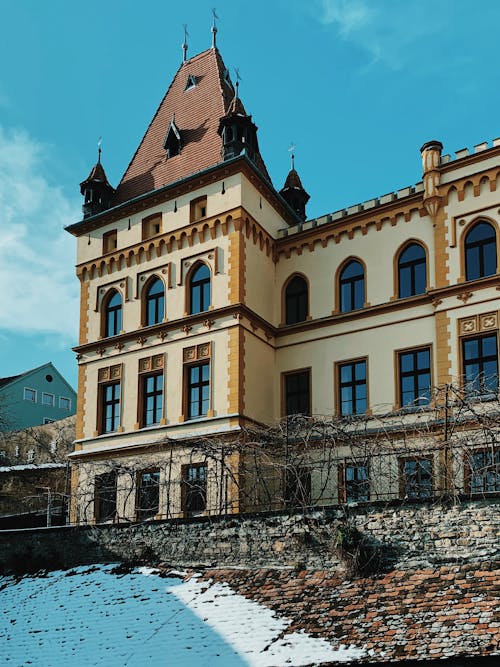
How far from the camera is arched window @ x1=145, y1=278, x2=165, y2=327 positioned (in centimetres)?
3102

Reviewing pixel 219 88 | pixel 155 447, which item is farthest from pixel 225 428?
pixel 219 88

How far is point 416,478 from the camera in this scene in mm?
23688

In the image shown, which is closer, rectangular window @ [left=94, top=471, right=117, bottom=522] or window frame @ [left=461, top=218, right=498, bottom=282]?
window frame @ [left=461, top=218, right=498, bottom=282]

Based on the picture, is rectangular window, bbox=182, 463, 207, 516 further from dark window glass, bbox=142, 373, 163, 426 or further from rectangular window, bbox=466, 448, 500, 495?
rectangular window, bbox=466, 448, 500, 495

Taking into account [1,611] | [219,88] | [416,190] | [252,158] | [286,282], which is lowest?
[1,611]

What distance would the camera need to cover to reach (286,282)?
3106 cm

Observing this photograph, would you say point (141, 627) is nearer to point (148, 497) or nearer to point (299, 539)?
point (299, 539)

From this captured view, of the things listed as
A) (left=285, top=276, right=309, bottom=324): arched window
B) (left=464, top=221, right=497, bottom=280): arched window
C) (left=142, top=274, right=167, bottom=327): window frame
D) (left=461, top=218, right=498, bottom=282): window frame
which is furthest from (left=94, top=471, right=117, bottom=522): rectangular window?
(left=464, top=221, right=497, bottom=280): arched window

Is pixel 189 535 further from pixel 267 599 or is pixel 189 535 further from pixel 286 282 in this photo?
pixel 286 282

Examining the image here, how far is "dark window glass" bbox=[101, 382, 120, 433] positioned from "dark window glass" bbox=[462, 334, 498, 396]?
41.4 ft

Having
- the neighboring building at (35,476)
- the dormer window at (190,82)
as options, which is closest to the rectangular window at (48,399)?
the neighboring building at (35,476)

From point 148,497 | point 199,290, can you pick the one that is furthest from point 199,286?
point 148,497

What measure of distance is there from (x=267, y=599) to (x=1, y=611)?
8.52 meters

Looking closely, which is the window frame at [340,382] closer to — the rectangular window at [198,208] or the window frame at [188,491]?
the window frame at [188,491]
